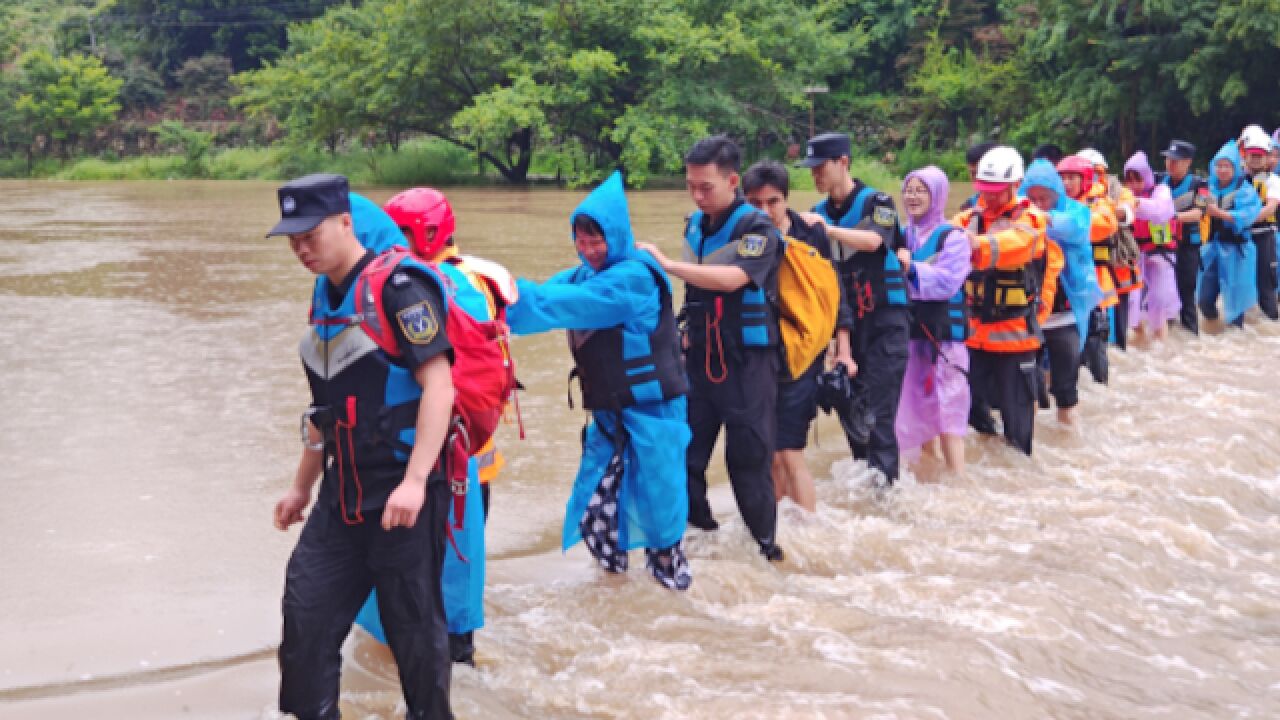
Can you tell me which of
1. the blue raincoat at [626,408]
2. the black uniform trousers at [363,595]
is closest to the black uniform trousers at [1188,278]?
the blue raincoat at [626,408]

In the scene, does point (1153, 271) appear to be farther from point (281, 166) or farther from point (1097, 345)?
point (281, 166)

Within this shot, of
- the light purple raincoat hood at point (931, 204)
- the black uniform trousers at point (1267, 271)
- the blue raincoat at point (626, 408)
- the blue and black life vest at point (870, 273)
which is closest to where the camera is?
the blue raincoat at point (626, 408)

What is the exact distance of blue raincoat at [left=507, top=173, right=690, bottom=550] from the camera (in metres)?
4.80

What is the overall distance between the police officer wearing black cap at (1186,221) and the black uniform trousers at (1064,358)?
14.6ft

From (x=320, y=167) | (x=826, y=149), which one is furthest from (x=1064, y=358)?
(x=320, y=167)

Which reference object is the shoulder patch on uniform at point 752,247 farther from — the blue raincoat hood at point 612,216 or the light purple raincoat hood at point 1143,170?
the light purple raincoat hood at point 1143,170

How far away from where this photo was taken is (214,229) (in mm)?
22203

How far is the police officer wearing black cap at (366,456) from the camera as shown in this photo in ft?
11.5

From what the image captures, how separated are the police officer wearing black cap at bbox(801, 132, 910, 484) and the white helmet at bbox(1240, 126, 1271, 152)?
7.93 m

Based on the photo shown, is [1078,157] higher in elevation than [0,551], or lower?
higher

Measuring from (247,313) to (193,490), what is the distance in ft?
20.8

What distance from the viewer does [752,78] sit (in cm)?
3425

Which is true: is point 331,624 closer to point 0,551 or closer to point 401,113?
point 0,551

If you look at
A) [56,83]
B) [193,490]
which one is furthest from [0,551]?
[56,83]
